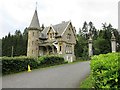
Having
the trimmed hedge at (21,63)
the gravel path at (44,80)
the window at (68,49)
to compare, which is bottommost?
the gravel path at (44,80)

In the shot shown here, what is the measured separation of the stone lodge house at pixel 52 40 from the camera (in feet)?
156

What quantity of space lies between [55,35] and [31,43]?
19.7ft

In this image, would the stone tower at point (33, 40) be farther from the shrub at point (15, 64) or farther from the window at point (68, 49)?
the shrub at point (15, 64)

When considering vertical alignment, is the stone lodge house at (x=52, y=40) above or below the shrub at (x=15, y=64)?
above

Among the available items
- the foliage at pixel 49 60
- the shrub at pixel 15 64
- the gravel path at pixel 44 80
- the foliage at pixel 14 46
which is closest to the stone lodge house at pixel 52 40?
the foliage at pixel 49 60

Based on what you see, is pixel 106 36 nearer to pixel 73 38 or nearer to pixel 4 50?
pixel 73 38

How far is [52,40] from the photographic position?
48.5 meters

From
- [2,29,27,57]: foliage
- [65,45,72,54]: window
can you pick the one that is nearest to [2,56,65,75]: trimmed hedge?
[65,45,72,54]: window

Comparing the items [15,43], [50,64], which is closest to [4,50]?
[15,43]

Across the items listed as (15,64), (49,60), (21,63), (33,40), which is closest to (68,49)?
(33,40)

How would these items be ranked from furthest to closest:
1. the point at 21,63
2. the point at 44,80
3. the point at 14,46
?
1. the point at 14,46
2. the point at 21,63
3. the point at 44,80

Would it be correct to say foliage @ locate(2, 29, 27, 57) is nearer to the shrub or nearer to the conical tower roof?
the conical tower roof

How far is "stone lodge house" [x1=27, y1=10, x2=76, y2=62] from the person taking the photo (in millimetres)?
47469

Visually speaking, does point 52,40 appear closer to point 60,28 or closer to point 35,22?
point 60,28
